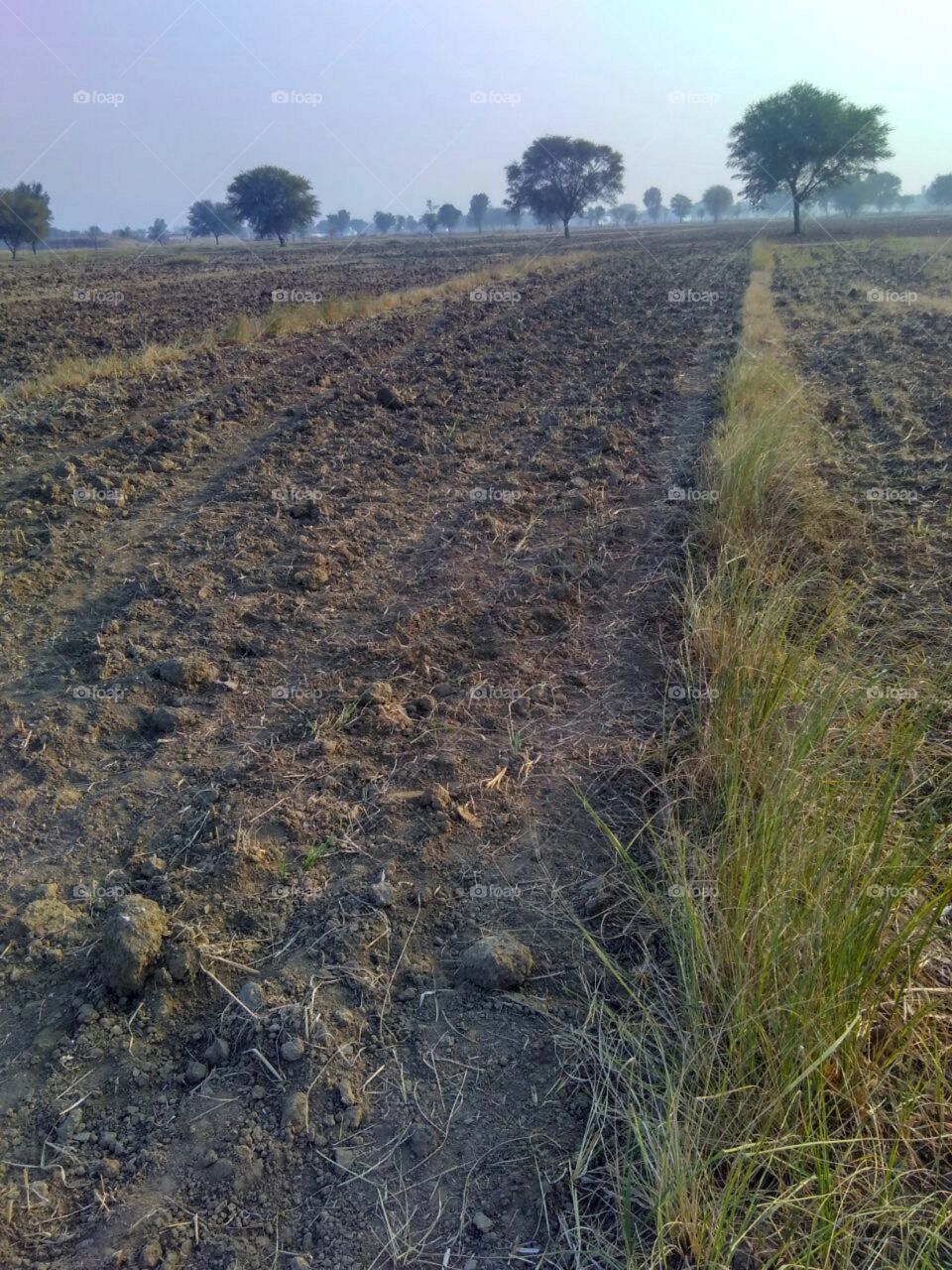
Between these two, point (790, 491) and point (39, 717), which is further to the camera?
point (790, 491)

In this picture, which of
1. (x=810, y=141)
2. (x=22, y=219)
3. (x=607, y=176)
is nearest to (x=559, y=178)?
(x=607, y=176)

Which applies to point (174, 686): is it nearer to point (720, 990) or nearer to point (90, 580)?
point (90, 580)

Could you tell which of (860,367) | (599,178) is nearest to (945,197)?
(599,178)

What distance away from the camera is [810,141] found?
4900cm

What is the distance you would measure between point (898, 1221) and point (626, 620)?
3336mm

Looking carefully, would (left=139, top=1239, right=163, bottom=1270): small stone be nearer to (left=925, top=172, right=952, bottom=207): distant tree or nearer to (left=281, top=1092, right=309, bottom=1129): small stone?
(left=281, top=1092, right=309, bottom=1129): small stone

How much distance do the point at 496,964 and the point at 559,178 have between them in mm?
67711

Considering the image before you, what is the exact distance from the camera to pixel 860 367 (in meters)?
11.6

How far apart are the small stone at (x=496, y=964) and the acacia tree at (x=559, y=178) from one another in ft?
218

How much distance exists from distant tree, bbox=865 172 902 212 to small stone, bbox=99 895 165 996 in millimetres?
139567

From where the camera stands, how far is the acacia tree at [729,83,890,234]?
48.6m

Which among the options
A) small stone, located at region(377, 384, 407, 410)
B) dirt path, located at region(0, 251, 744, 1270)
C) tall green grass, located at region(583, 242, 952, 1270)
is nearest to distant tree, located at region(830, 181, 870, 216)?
small stone, located at region(377, 384, 407, 410)

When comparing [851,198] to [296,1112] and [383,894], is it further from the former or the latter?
[296,1112]

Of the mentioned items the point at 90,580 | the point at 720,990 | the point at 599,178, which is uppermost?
the point at 599,178
